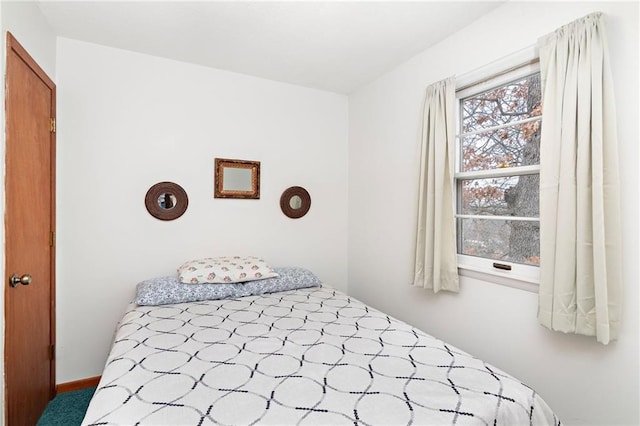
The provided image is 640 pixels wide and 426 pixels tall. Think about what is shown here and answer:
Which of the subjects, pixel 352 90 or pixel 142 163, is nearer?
pixel 142 163

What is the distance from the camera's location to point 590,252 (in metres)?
1.52

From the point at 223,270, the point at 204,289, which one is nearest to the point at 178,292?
the point at 204,289

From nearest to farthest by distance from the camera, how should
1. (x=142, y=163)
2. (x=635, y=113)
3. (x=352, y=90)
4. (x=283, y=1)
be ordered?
(x=635, y=113) < (x=283, y=1) < (x=142, y=163) < (x=352, y=90)

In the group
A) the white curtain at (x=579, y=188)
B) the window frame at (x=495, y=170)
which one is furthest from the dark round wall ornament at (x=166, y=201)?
Answer: the white curtain at (x=579, y=188)

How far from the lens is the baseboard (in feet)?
7.97

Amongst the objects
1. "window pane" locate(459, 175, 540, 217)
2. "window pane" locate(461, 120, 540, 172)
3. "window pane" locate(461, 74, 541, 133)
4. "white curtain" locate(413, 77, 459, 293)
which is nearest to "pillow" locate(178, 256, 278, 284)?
"white curtain" locate(413, 77, 459, 293)

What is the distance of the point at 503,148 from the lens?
2094 mm

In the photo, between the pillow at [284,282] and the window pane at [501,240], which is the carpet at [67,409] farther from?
the window pane at [501,240]

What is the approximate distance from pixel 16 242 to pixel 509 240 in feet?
9.02

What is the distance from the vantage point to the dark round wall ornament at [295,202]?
318 cm

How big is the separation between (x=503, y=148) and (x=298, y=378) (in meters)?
1.79

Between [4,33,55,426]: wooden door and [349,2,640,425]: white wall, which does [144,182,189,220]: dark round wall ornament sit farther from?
[349,2,640,425]: white wall

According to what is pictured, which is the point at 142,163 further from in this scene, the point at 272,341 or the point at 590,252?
the point at 590,252

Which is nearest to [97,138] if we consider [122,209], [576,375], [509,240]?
[122,209]
